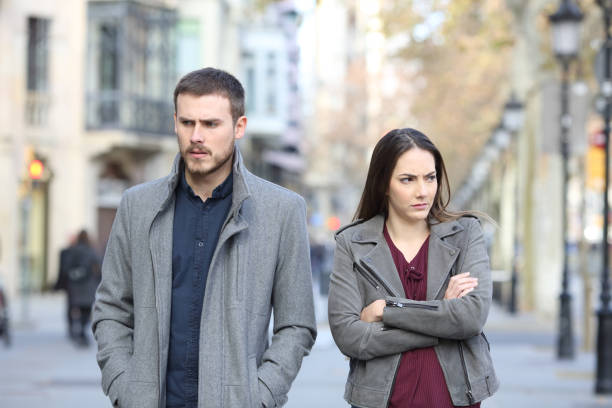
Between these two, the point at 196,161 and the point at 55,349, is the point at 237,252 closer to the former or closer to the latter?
the point at 196,161

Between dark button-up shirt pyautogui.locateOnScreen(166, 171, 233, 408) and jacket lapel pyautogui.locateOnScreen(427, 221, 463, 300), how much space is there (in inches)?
30.8

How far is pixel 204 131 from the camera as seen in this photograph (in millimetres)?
4492

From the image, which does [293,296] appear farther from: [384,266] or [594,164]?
[594,164]

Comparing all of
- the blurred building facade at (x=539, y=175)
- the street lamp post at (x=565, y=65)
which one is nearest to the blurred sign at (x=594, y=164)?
the blurred building facade at (x=539, y=175)

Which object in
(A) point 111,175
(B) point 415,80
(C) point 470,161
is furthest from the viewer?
(C) point 470,161

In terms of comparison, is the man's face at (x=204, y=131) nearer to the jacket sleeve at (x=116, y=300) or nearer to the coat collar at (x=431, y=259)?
the jacket sleeve at (x=116, y=300)

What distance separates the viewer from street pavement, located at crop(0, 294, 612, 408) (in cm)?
1265

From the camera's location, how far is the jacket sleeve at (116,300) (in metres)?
4.58

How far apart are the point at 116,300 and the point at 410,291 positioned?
1.08 metres

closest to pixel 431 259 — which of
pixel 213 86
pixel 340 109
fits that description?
pixel 213 86

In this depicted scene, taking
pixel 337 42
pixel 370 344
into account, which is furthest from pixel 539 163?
pixel 337 42

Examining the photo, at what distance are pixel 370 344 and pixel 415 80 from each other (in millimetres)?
38892

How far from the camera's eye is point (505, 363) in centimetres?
1714

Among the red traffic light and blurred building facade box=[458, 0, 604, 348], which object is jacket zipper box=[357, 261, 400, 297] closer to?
blurred building facade box=[458, 0, 604, 348]
